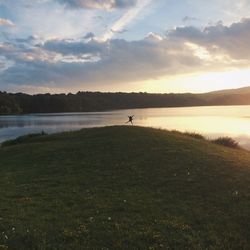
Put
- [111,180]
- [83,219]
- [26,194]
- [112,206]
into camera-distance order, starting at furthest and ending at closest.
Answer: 1. [111,180]
2. [26,194]
3. [112,206]
4. [83,219]

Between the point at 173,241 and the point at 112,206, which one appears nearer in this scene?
the point at 173,241

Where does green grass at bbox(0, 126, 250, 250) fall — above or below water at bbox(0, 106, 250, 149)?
above

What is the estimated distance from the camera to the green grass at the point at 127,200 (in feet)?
31.6

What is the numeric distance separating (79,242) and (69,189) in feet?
17.9

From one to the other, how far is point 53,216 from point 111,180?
16.1 ft

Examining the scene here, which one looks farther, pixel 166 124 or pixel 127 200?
pixel 166 124

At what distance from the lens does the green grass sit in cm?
964

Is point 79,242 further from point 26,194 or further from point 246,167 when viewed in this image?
point 246,167

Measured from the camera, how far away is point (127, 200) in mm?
12891

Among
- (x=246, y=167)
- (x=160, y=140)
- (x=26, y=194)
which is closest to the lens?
(x=26, y=194)

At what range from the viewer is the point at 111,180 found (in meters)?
16.0

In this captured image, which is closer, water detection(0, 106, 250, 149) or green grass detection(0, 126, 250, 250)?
green grass detection(0, 126, 250, 250)

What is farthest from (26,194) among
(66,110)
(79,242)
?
(66,110)

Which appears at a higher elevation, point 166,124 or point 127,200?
point 127,200
